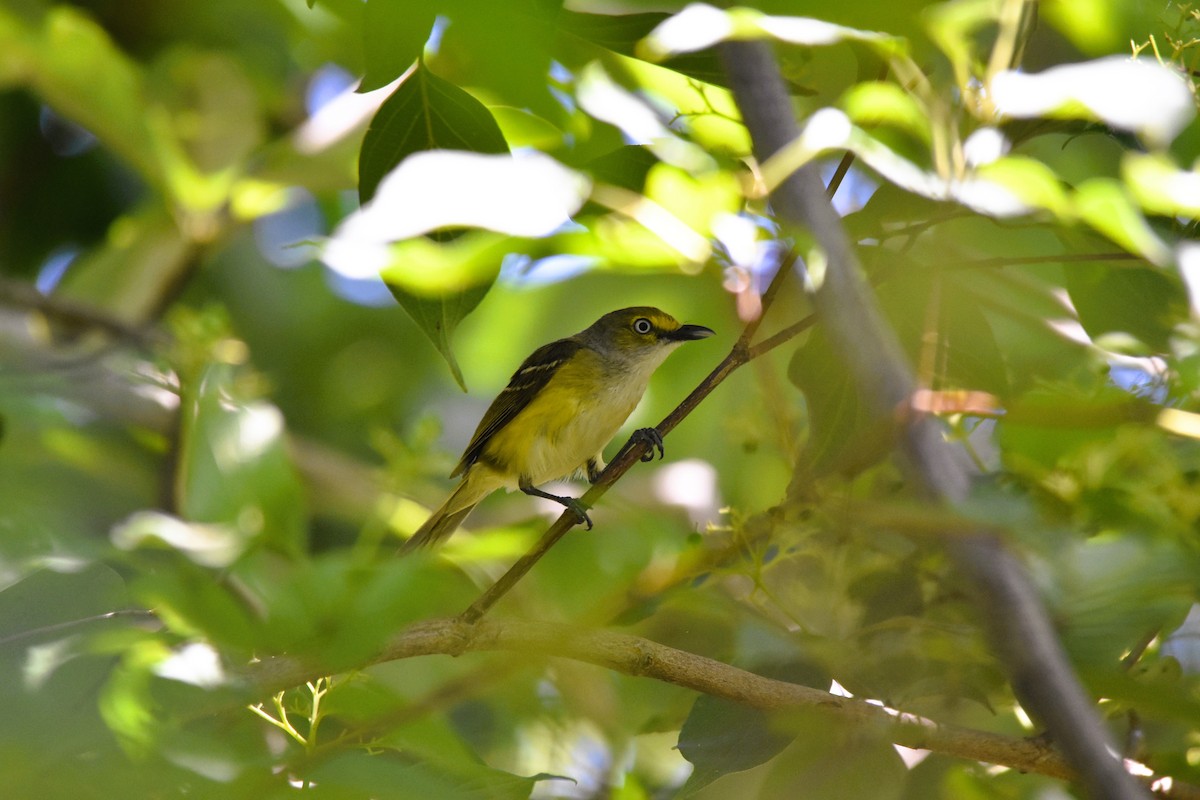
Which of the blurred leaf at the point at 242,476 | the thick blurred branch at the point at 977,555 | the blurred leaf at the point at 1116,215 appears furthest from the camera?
the blurred leaf at the point at 242,476

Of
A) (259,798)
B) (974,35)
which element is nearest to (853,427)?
(974,35)

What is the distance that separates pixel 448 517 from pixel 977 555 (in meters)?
3.32

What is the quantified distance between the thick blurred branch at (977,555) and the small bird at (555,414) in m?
2.84

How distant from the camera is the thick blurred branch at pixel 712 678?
187 centimetres

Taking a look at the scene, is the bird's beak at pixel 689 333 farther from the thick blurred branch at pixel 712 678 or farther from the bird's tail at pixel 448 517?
the thick blurred branch at pixel 712 678

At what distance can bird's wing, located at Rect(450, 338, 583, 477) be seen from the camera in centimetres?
429

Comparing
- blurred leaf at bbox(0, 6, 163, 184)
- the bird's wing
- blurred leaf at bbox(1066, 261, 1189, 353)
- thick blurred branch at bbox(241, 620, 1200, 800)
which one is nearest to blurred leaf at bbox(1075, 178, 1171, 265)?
blurred leaf at bbox(1066, 261, 1189, 353)

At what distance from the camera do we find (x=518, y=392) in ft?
14.1

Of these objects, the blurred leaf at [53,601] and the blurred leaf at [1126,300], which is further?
the blurred leaf at [1126,300]

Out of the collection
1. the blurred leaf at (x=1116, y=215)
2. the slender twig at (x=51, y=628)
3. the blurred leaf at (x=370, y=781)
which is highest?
the blurred leaf at (x=1116, y=215)

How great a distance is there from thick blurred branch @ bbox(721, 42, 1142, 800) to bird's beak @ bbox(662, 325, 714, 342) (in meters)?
2.20

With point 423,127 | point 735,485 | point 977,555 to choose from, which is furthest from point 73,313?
point 977,555

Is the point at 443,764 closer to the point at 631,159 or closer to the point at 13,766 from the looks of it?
the point at 13,766

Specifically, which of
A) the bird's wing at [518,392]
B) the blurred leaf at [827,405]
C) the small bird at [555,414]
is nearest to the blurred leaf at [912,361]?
the blurred leaf at [827,405]
